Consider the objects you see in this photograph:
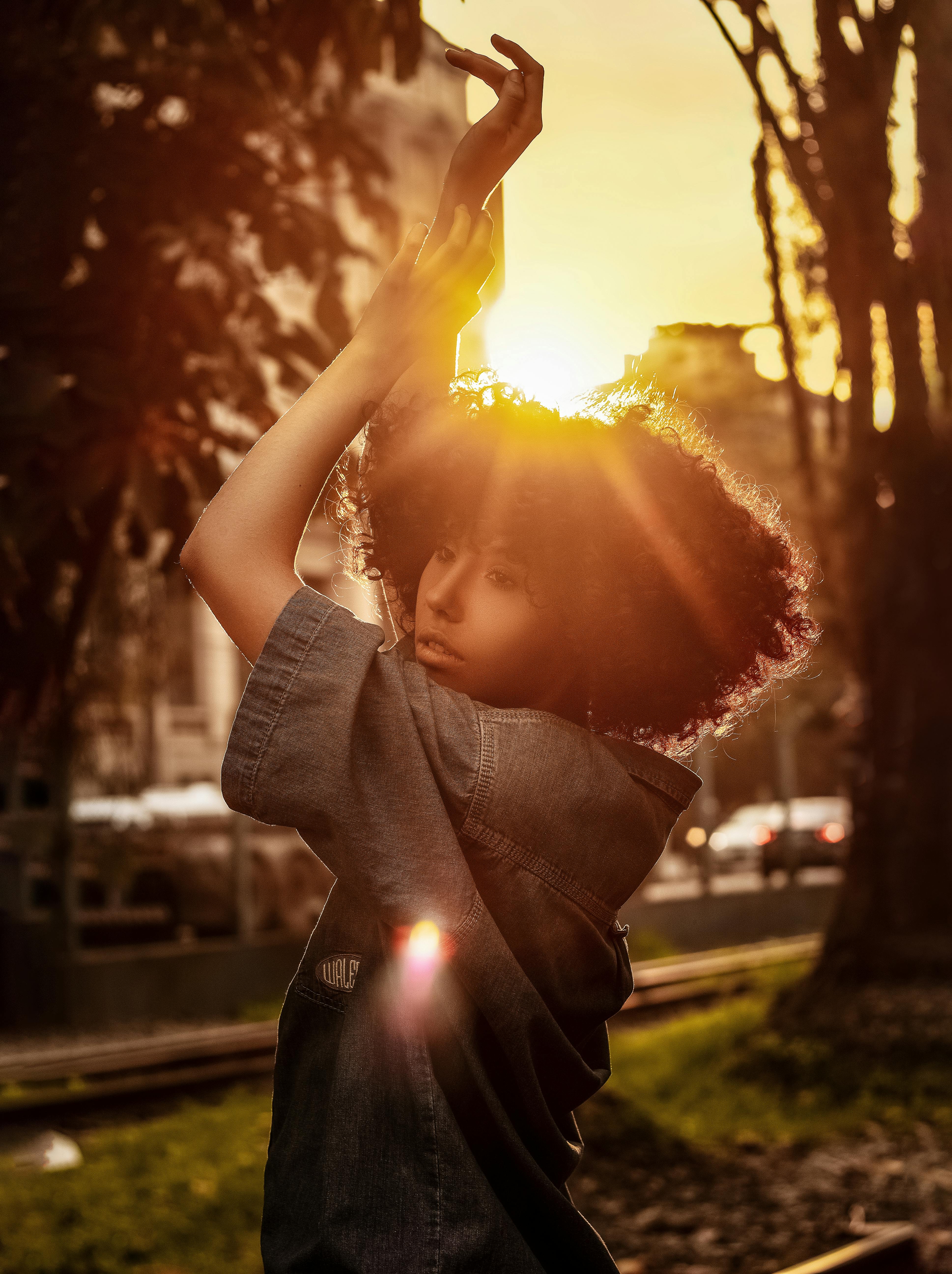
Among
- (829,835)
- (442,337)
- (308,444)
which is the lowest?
(829,835)

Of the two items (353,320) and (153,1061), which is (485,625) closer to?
(353,320)

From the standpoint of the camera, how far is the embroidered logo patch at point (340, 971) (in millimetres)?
1415

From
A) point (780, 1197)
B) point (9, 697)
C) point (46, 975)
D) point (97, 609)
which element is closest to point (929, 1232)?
point (780, 1197)

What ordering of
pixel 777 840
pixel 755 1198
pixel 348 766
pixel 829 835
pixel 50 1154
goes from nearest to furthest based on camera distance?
pixel 348 766 → pixel 755 1198 → pixel 50 1154 → pixel 777 840 → pixel 829 835

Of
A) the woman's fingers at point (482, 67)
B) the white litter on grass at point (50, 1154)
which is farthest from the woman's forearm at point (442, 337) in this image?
the white litter on grass at point (50, 1154)

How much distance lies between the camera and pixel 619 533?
1518mm

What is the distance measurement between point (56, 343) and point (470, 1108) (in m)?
2.37

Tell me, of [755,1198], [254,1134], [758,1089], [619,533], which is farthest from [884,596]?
[619,533]

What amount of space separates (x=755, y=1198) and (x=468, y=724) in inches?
182

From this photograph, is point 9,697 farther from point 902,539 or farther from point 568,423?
point 902,539

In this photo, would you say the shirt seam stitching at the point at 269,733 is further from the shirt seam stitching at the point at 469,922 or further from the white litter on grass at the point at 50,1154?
the white litter on grass at the point at 50,1154

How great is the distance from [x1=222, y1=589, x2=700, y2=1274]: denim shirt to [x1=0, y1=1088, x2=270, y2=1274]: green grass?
3.33 m

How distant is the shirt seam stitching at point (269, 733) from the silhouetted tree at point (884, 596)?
4.55m

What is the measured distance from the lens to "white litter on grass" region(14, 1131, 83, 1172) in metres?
5.80
